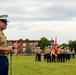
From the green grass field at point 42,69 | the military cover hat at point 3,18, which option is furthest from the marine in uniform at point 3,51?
the green grass field at point 42,69

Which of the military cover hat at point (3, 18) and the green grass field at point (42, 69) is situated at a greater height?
the military cover hat at point (3, 18)

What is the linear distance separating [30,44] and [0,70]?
15671 cm

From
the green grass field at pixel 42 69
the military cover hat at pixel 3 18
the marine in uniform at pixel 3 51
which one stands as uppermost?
the military cover hat at pixel 3 18

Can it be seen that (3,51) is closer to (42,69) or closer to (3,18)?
(3,18)

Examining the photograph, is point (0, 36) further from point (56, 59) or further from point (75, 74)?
point (56, 59)

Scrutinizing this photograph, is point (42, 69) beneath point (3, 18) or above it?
beneath

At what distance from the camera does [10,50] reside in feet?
29.9

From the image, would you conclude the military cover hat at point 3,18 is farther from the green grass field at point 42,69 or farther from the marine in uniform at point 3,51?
the green grass field at point 42,69

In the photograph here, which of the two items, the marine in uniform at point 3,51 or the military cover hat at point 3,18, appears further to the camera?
the military cover hat at point 3,18

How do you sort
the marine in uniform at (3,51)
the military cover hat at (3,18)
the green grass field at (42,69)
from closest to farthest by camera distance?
1. the marine in uniform at (3,51)
2. the military cover hat at (3,18)
3. the green grass field at (42,69)

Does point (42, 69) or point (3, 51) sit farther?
point (42, 69)

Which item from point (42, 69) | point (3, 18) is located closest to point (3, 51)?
point (3, 18)

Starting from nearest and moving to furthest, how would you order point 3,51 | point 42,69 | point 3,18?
point 3,51
point 3,18
point 42,69

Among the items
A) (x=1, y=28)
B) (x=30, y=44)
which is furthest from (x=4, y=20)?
(x=30, y=44)
